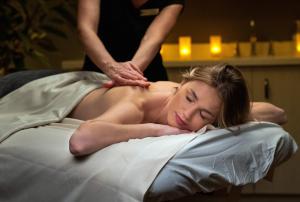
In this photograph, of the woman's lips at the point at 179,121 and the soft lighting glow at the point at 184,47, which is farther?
the soft lighting glow at the point at 184,47

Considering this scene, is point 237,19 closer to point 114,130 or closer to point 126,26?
point 126,26

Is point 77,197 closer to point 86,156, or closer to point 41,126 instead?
point 86,156

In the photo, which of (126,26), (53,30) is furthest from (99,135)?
(53,30)

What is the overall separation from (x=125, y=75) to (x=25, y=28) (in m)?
1.64

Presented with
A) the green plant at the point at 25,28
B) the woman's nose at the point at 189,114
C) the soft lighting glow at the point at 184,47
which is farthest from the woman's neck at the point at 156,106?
the soft lighting glow at the point at 184,47

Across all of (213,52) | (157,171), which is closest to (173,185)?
(157,171)

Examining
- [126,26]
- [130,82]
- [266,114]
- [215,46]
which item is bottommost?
[215,46]

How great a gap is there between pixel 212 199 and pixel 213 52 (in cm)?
205

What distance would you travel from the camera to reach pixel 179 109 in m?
1.36

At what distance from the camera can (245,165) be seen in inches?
46.6

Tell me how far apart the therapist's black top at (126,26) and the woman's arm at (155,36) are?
0.10ft

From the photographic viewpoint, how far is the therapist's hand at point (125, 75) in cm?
150

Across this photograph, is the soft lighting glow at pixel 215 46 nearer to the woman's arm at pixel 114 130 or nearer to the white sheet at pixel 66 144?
the white sheet at pixel 66 144

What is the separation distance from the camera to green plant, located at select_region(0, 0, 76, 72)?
2889mm
